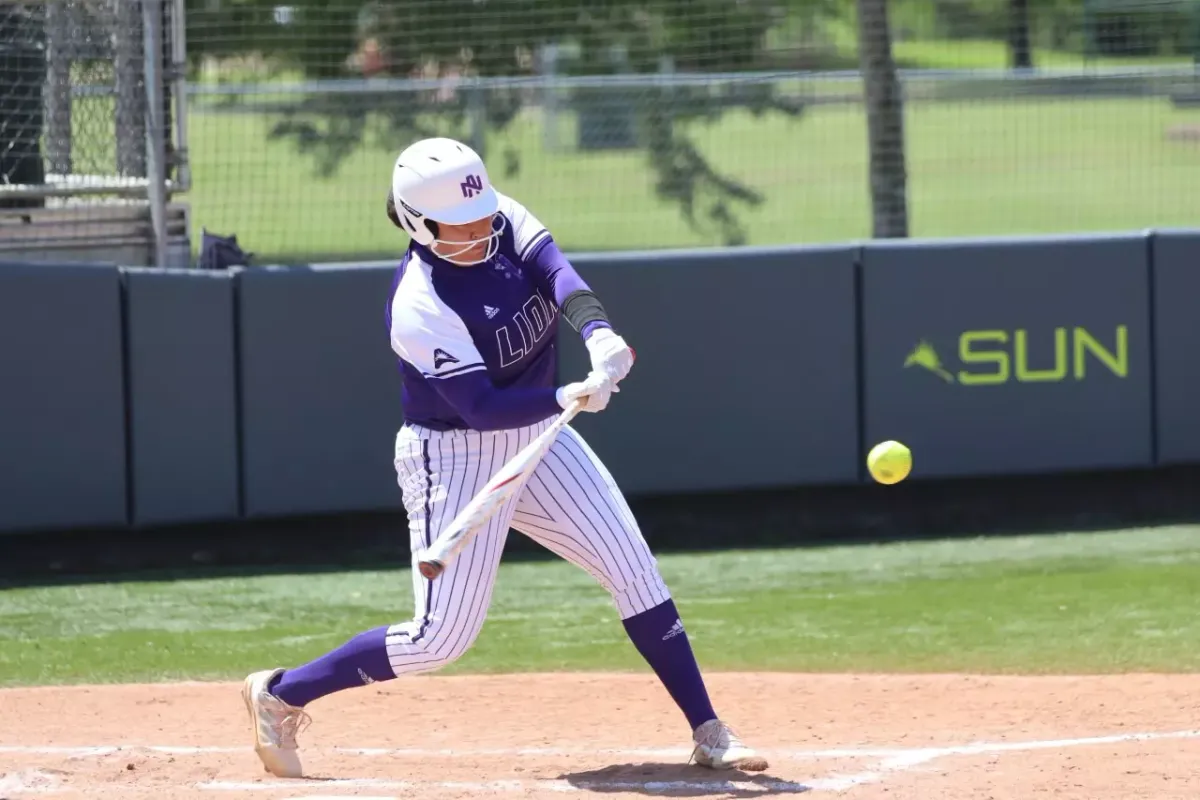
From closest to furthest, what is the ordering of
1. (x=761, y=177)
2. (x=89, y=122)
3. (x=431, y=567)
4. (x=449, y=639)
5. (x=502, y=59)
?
(x=431, y=567)
(x=449, y=639)
(x=89, y=122)
(x=502, y=59)
(x=761, y=177)

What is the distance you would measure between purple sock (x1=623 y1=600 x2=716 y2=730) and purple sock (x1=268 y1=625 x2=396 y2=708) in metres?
0.63

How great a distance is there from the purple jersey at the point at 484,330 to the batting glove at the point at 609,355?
0.15m

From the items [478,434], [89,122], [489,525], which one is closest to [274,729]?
[489,525]

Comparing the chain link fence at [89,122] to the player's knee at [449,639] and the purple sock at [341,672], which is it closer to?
the purple sock at [341,672]

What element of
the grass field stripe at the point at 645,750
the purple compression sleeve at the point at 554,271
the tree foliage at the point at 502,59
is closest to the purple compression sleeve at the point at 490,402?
the purple compression sleeve at the point at 554,271

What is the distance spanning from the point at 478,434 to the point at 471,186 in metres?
0.63

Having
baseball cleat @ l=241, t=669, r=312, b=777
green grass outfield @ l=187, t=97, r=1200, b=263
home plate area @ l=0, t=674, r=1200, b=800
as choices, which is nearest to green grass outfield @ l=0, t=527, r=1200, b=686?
home plate area @ l=0, t=674, r=1200, b=800

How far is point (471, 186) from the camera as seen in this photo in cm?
437

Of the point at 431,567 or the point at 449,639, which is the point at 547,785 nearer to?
the point at 449,639

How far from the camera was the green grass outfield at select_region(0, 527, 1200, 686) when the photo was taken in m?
6.15

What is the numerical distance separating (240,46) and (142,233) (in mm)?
4410

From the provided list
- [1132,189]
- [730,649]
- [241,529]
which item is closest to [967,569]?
[730,649]

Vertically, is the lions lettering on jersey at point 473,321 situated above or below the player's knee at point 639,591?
above

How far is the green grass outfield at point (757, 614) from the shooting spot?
615cm
